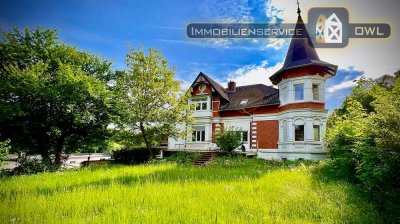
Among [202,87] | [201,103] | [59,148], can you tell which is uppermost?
[202,87]

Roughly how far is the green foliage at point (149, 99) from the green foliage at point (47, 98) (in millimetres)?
1663

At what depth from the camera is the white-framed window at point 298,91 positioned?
1839 centimetres

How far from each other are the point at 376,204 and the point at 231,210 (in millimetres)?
3339

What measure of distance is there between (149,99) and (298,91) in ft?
40.2

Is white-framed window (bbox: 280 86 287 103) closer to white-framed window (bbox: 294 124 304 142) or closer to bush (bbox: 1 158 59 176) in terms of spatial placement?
white-framed window (bbox: 294 124 304 142)

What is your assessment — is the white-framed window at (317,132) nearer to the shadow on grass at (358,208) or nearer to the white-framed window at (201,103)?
the white-framed window at (201,103)

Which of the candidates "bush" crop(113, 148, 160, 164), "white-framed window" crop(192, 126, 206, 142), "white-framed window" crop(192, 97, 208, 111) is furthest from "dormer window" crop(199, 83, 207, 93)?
"bush" crop(113, 148, 160, 164)

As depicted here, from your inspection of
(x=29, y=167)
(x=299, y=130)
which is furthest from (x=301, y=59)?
(x=29, y=167)

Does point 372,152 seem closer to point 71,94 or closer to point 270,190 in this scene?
point 270,190

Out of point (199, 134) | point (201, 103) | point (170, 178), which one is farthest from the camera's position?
point (201, 103)

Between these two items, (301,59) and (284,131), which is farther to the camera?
(284,131)

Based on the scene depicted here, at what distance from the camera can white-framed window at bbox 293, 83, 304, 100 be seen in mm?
18391

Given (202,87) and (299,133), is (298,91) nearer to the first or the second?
(299,133)

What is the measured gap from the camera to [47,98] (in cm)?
1555
